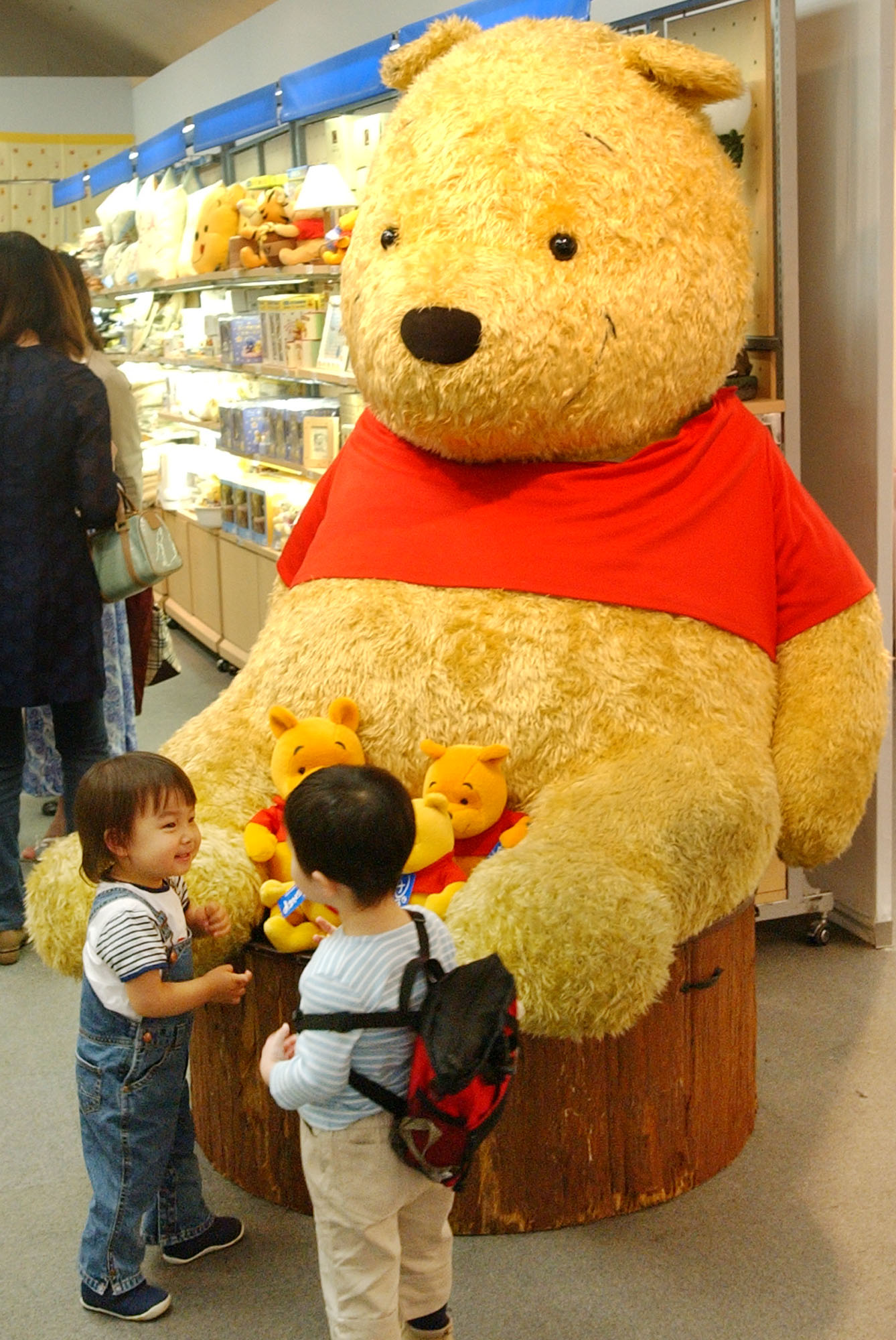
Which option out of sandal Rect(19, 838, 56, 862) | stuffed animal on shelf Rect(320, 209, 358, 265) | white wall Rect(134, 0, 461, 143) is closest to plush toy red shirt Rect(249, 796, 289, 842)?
sandal Rect(19, 838, 56, 862)

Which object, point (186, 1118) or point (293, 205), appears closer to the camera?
point (186, 1118)

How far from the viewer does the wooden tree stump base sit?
7.02 feet

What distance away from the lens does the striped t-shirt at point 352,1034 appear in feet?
5.17

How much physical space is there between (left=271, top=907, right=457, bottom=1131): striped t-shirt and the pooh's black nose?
89 cm

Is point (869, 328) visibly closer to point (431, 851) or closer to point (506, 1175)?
point (431, 851)

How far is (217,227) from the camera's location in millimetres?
5699

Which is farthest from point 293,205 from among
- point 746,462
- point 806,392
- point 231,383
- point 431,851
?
point 431,851

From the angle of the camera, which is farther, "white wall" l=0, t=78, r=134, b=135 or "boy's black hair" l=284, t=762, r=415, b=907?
"white wall" l=0, t=78, r=134, b=135

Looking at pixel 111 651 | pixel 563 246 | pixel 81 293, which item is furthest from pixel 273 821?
pixel 81 293

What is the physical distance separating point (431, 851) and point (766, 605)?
27.8 inches

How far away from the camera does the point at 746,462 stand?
229 centimetres

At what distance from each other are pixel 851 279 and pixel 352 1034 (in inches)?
81.4

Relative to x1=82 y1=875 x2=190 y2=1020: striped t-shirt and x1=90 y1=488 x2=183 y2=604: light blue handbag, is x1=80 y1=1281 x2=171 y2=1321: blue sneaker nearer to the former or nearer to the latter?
x1=82 y1=875 x2=190 y2=1020: striped t-shirt

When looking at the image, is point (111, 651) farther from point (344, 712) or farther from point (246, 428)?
point (246, 428)
